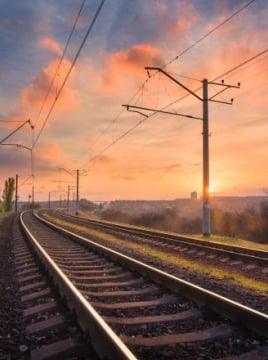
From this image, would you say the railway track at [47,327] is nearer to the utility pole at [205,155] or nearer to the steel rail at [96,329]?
the steel rail at [96,329]

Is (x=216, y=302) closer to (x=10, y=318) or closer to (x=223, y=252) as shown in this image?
(x=10, y=318)

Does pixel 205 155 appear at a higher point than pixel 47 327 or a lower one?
higher

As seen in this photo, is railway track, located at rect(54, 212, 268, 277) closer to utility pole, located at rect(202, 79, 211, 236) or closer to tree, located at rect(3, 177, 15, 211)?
utility pole, located at rect(202, 79, 211, 236)

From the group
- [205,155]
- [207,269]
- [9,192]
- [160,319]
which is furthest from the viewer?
[9,192]

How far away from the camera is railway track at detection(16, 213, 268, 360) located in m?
5.52

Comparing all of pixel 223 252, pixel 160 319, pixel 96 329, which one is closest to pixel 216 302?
pixel 160 319

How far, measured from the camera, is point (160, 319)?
6992mm

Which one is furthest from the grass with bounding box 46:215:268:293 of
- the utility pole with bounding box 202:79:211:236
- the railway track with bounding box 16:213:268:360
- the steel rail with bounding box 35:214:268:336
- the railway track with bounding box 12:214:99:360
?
the utility pole with bounding box 202:79:211:236

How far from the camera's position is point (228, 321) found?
6.72 m

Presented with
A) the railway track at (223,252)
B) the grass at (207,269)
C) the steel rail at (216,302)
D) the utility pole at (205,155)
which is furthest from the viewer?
the utility pole at (205,155)

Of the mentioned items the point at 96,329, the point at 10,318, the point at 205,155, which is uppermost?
the point at 205,155

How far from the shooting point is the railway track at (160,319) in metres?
5.52

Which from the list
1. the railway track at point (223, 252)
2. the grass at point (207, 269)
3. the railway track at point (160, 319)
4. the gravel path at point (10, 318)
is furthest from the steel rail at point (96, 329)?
the railway track at point (223, 252)

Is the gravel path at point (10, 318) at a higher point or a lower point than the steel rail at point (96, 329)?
lower
